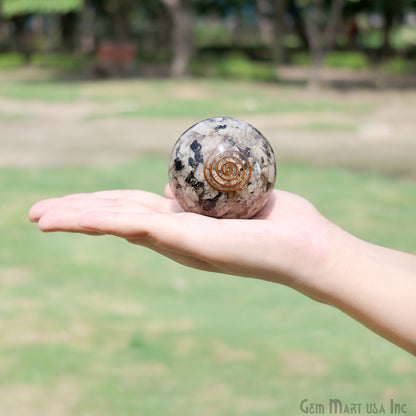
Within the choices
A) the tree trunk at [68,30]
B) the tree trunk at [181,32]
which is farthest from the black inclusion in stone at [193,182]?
the tree trunk at [68,30]

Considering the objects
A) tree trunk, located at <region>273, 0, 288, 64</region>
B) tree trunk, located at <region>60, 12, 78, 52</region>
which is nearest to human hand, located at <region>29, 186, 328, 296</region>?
tree trunk, located at <region>273, 0, 288, 64</region>

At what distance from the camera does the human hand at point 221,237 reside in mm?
2881

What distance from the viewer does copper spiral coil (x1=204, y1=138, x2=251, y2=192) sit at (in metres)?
3.49

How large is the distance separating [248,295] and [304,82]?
71.0 ft

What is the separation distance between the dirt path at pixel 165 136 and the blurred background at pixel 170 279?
6 cm

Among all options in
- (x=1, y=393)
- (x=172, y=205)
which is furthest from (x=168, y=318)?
(x=172, y=205)

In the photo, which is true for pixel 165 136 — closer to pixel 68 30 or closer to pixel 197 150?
pixel 197 150

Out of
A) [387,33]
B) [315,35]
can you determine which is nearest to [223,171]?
[315,35]

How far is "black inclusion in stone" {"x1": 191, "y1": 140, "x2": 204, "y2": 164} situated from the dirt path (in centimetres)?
823

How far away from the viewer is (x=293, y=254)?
298 cm

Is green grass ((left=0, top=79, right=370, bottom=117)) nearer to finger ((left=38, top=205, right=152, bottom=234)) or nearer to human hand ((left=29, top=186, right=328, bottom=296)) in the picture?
finger ((left=38, top=205, right=152, bottom=234))

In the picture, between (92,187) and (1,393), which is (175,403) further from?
(92,187)

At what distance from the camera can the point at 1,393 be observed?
15.0 ft

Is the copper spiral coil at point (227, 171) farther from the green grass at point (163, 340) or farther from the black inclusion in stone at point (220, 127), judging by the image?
the green grass at point (163, 340)
